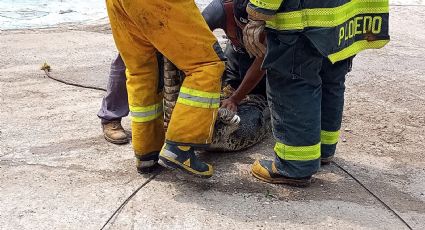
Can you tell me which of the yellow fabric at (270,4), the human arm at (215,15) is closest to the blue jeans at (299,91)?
the yellow fabric at (270,4)

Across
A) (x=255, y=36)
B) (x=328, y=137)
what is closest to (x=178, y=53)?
(x=255, y=36)

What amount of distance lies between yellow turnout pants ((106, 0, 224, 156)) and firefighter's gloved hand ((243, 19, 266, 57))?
203mm

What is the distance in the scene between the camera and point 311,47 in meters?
2.79

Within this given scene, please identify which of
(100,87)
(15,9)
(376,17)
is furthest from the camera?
(15,9)

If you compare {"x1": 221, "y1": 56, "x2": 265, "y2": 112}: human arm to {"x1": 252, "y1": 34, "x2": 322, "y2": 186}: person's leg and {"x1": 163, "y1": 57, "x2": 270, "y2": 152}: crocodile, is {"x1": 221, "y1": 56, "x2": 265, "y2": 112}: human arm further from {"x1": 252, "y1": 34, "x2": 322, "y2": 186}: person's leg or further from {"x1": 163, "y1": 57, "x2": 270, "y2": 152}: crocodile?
{"x1": 252, "y1": 34, "x2": 322, "y2": 186}: person's leg

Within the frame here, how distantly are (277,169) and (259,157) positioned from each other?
455 millimetres

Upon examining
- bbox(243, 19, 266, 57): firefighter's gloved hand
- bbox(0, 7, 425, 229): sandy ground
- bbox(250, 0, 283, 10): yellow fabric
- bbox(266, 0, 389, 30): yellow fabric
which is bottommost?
bbox(0, 7, 425, 229): sandy ground

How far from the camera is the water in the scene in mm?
7786

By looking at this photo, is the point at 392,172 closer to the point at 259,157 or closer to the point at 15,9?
the point at 259,157

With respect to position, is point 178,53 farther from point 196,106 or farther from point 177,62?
point 196,106

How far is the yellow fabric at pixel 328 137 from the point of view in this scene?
10.6ft

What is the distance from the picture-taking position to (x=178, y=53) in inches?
109

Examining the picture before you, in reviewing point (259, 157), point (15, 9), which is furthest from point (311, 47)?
point (15, 9)

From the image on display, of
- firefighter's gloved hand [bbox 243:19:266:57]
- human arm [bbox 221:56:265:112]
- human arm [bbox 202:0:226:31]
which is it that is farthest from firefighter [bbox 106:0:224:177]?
human arm [bbox 221:56:265:112]
